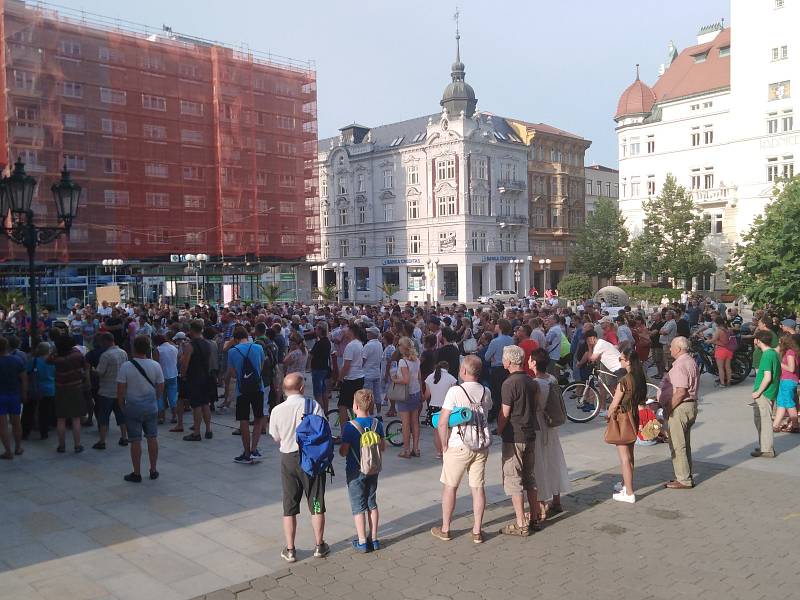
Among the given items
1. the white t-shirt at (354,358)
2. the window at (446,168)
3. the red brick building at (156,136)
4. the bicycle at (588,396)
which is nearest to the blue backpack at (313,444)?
the white t-shirt at (354,358)

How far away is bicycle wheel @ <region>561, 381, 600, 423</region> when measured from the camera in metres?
12.7

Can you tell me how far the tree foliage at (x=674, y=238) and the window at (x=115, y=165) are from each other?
36.7 m

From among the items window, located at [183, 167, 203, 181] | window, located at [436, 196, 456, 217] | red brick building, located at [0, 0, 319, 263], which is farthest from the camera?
window, located at [436, 196, 456, 217]

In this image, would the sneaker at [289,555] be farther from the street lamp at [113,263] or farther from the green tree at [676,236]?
the green tree at [676,236]

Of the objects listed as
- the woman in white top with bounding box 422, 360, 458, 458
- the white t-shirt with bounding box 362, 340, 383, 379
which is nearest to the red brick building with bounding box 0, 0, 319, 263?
the white t-shirt with bounding box 362, 340, 383, 379

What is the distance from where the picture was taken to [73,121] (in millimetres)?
42344

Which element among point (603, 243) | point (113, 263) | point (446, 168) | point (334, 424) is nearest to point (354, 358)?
point (334, 424)

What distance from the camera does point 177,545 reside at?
21.9 feet

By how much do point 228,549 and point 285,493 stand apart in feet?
3.11

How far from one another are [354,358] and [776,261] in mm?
13845

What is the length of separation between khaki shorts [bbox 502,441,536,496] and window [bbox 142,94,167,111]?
45553mm

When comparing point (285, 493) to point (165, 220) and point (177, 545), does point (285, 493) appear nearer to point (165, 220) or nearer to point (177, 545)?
point (177, 545)

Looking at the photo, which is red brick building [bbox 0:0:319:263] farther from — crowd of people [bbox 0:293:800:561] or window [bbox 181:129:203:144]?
crowd of people [bbox 0:293:800:561]

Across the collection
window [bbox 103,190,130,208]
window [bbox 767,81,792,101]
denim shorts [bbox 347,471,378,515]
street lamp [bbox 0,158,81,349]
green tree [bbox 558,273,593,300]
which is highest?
window [bbox 767,81,792,101]
